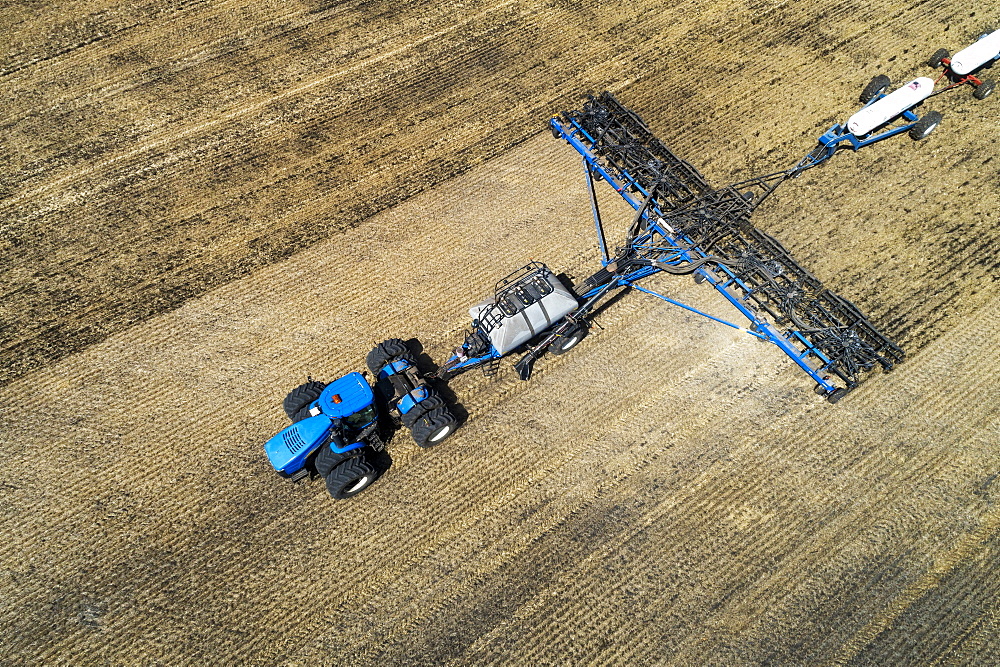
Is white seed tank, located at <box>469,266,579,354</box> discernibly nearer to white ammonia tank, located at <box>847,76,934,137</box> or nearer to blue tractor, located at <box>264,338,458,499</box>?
blue tractor, located at <box>264,338,458,499</box>

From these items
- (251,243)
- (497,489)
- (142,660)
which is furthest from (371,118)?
(142,660)

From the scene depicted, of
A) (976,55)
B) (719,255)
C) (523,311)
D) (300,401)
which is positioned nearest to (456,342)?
(523,311)

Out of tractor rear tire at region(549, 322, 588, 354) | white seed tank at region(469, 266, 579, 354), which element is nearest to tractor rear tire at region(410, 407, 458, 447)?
white seed tank at region(469, 266, 579, 354)

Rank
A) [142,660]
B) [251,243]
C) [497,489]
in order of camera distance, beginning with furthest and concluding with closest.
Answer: [251,243] < [497,489] < [142,660]

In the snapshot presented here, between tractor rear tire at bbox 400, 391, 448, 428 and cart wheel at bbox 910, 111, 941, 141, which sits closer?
tractor rear tire at bbox 400, 391, 448, 428

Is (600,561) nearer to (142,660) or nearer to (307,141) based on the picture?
(142,660)

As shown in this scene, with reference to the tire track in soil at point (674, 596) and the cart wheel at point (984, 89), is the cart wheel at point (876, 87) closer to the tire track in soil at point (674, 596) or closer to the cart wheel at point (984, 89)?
the cart wheel at point (984, 89)
